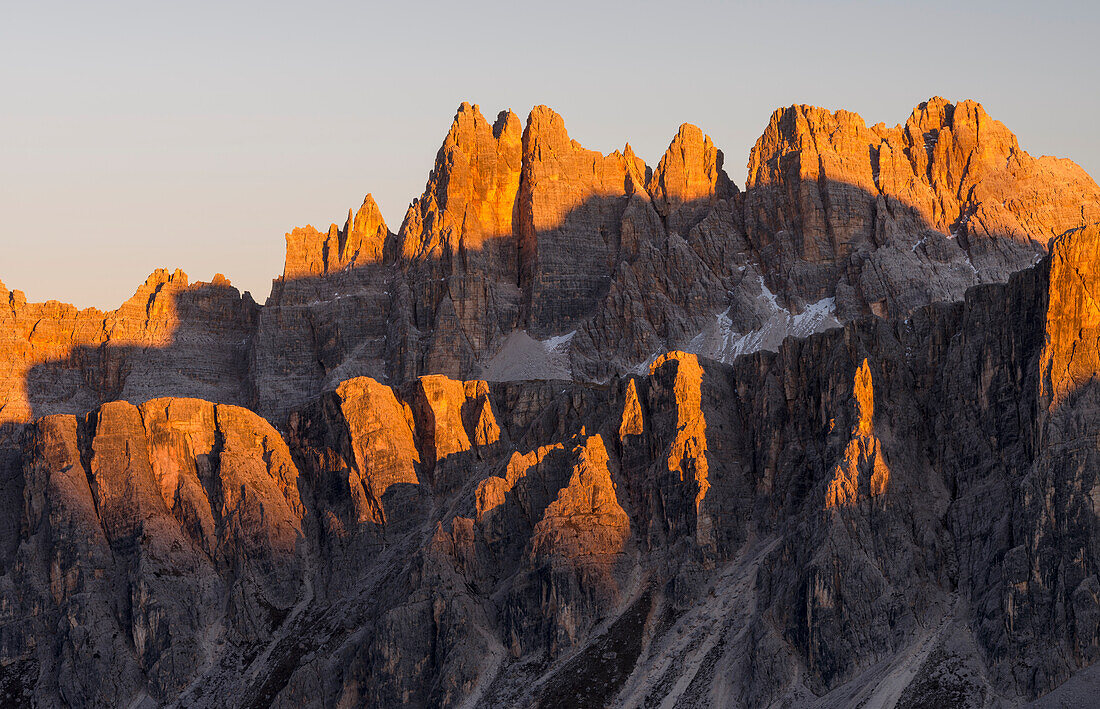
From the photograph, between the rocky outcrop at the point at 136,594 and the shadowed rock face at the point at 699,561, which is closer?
the shadowed rock face at the point at 699,561

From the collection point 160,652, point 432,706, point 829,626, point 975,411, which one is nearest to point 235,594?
point 160,652

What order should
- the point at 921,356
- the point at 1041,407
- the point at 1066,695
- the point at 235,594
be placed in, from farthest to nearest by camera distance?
the point at 235,594 < the point at 921,356 < the point at 1041,407 < the point at 1066,695

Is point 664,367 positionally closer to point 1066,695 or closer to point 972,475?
point 972,475

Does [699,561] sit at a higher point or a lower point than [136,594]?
higher

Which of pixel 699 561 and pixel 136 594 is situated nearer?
pixel 699 561

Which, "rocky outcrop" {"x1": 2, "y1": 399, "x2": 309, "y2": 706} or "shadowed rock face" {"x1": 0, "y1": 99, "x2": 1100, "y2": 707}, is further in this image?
"rocky outcrop" {"x1": 2, "y1": 399, "x2": 309, "y2": 706}

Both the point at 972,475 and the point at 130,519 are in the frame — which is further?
the point at 130,519

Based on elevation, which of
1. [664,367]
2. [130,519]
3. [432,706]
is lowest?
[432,706]

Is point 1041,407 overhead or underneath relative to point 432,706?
overhead

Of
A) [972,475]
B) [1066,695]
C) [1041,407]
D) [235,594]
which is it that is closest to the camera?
[1066,695]

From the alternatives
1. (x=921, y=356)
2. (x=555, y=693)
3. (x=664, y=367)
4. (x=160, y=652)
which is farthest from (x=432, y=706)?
(x=921, y=356)
